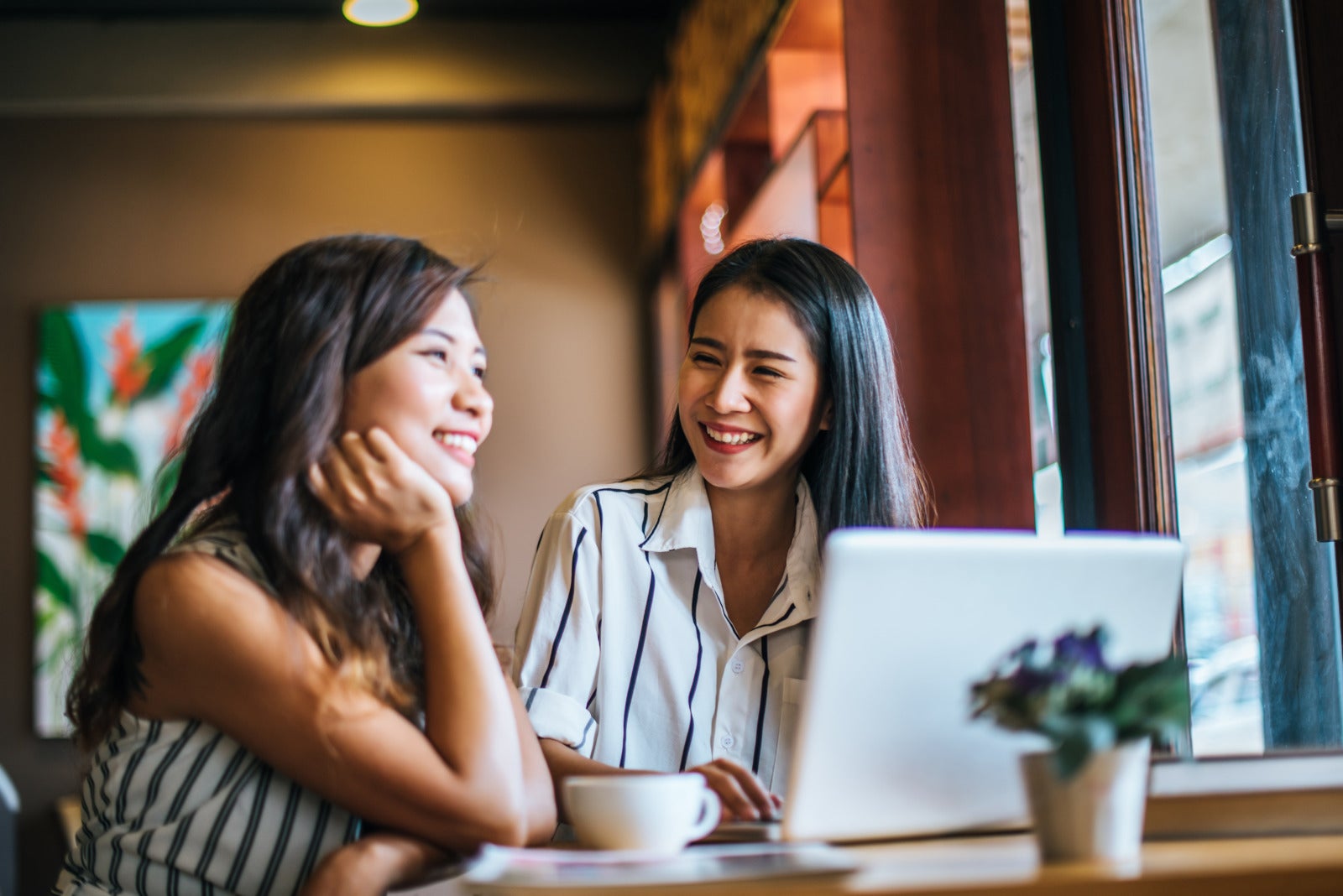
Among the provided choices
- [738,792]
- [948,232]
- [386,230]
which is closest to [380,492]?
[738,792]

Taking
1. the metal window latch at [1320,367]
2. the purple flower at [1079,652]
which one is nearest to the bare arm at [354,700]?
the purple flower at [1079,652]

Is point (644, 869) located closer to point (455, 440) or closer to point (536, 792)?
point (536, 792)

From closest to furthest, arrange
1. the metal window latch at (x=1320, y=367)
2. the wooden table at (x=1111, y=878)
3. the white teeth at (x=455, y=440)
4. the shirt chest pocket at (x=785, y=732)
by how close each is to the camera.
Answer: the wooden table at (x=1111, y=878)
the white teeth at (x=455, y=440)
the metal window latch at (x=1320, y=367)
the shirt chest pocket at (x=785, y=732)

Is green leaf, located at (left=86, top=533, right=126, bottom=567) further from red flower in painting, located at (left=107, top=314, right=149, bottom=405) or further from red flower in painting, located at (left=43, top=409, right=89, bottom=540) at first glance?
red flower in painting, located at (left=107, top=314, right=149, bottom=405)

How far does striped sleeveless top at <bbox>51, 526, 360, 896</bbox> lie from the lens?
1162 mm

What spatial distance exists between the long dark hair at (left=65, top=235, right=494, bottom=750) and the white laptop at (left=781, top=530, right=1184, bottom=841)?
44 centimetres

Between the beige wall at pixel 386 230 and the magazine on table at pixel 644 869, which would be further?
the beige wall at pixel 386 230

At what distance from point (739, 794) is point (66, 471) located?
3.47 metres

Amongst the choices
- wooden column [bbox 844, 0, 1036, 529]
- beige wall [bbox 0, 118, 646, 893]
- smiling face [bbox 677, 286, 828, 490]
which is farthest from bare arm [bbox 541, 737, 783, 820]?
beige wall [bbox 0, 118, 646, 893]

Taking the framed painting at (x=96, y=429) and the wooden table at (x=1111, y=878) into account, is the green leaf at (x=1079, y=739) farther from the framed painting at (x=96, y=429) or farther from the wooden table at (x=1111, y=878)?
the framed painting at (x=96, y=429)

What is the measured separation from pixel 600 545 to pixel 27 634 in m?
3.05

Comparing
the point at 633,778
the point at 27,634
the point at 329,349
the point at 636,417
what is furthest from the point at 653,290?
the point at 633,778

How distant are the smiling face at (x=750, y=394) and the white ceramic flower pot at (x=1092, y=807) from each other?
930mm

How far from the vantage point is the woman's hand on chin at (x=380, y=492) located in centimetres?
123
